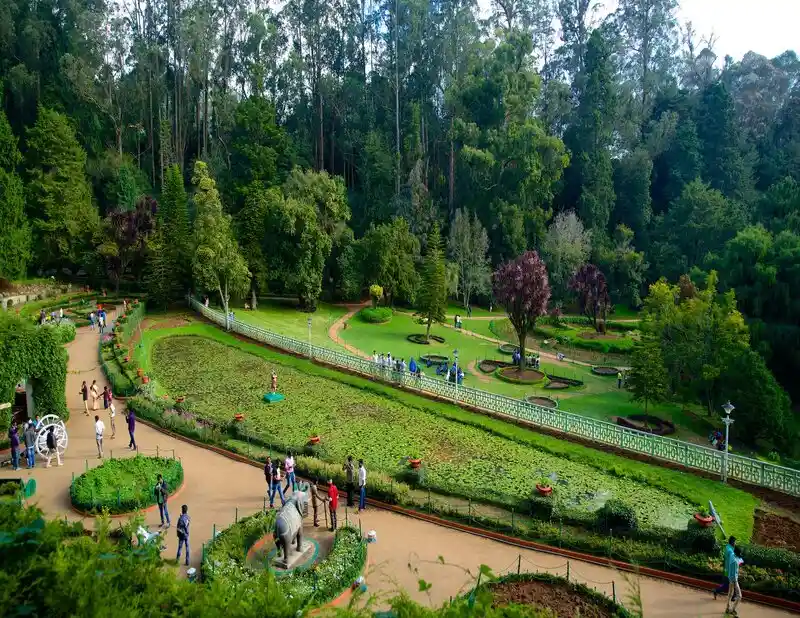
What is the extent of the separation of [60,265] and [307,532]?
44.7 m

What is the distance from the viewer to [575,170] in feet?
223

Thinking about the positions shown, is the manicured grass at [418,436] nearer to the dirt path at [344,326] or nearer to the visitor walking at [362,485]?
the visitor walking at [362,485]

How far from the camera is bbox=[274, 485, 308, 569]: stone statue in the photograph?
542 inches

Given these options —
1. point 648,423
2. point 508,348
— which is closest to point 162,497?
point 648,423

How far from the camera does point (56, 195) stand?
2013 inches

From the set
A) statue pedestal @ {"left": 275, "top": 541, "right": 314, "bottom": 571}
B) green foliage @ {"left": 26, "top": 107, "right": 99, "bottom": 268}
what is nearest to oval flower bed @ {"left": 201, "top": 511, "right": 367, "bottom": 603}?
statue pedestal @ {"left": 275, "top": 541, "right": 314, "bottom": 571}

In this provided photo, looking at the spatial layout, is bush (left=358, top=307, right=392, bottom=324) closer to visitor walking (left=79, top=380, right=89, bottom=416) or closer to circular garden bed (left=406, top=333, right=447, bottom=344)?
circular garden bed (left=406, top=333, right=447, bottom=344)

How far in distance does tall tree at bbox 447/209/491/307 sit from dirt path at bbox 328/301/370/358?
28.7ft

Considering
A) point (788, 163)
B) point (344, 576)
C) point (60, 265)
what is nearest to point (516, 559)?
point (344, 576)

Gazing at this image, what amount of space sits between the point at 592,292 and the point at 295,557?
124ft

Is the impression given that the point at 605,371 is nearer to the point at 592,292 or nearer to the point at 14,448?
the point at 592,292

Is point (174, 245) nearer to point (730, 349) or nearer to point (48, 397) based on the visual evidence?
point (48, 397)

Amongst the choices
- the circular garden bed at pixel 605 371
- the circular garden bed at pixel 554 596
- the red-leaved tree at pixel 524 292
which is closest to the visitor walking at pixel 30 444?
the circular garden bed at pixel 554 596

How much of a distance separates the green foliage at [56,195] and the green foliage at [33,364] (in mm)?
30633
